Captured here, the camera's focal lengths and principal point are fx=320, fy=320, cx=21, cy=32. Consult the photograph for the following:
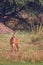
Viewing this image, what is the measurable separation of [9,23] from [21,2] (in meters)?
3.29

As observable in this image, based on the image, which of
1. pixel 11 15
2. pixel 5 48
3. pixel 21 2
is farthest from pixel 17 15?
pixel 5 48

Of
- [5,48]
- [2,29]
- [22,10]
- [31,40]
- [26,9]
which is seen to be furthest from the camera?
[22,10]

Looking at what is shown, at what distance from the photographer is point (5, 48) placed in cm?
1457

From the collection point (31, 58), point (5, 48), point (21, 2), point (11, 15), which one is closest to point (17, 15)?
point (11, 15)

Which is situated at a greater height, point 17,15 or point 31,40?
point 31,40

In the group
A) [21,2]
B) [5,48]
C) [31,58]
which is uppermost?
[31,58]

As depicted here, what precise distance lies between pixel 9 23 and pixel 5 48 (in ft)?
46.7

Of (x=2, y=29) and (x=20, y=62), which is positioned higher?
(x=20, y=62)

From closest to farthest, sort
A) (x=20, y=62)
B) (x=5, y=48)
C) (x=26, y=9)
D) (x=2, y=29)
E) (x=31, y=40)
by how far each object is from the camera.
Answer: (x=20, y=62)
(x=5, y=48)
(x=31, y=40)
(x=2, y=29)
(x=26, y=9)

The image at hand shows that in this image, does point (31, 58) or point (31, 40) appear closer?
point (31, 58)

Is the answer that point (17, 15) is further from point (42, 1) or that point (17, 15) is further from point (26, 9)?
point (42, 1)

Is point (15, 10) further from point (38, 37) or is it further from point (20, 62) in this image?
point (20, 62)

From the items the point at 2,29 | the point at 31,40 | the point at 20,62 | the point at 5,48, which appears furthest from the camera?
the point at 2,29

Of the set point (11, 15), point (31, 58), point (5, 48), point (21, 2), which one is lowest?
point (11, 15)
